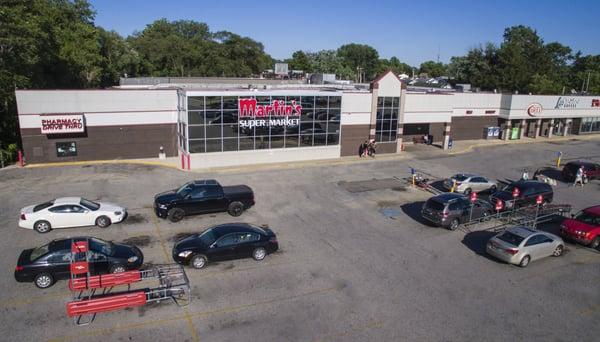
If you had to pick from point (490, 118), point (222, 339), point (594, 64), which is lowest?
point (222, 339)

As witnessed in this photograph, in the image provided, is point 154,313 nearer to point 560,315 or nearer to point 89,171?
point 560,315

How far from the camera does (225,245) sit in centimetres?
1706

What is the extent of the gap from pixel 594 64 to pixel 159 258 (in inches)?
4764

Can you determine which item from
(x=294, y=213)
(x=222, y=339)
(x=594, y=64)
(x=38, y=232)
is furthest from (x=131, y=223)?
(x=594, y=64)

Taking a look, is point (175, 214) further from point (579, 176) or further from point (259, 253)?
point (579, 176)

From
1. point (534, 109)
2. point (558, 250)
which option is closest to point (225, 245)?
point (558, 250)

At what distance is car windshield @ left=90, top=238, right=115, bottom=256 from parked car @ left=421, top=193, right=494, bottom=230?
15126mm

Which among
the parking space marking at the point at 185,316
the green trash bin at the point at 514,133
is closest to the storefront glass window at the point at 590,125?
the green trash bin at the point at 514,133

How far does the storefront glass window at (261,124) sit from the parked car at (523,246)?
64.3 feet

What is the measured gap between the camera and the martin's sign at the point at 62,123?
30141 mm

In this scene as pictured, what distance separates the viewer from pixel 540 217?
76.5 ft

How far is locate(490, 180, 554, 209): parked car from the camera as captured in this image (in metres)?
24.6

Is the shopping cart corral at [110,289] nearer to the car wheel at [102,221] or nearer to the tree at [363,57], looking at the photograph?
the car wheel at [102,221]

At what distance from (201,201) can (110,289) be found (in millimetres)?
7680
